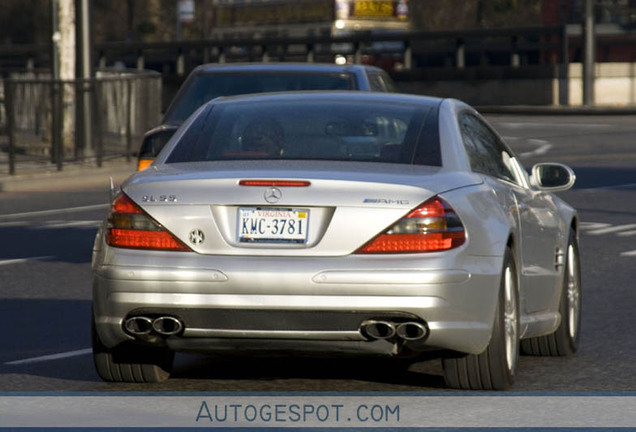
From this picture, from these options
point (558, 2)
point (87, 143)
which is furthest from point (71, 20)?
point (558, 2)

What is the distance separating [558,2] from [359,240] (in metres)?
61.0

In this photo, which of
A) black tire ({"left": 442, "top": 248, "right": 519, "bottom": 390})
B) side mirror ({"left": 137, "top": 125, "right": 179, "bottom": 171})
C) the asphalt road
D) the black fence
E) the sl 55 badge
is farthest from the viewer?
the black fence

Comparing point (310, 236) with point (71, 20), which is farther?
point (71, 20)

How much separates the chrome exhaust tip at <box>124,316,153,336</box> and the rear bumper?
0.10ft

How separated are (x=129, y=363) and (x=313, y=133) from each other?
4.52 feet

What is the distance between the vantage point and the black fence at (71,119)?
930 inches

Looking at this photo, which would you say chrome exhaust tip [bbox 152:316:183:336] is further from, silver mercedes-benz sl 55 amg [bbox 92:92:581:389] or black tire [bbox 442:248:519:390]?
black tire [bbox 442:248:519:390]

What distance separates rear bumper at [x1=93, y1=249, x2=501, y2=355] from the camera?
6.84 metres

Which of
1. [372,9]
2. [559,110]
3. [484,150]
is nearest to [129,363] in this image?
[484,150]

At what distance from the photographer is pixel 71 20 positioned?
29.4 metres

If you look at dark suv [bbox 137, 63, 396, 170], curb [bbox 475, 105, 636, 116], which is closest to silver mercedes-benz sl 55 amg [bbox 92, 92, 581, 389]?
dark suv [bbox 137, 63, 396, 170]

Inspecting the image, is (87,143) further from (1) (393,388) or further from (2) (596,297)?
(1) (393,388)

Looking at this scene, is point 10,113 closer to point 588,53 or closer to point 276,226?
point 276,226

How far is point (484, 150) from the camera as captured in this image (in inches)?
320
